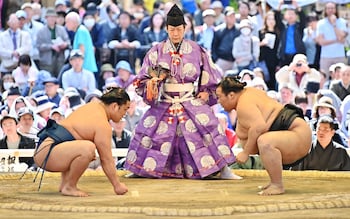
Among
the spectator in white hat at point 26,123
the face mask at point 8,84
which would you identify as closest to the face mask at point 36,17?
the face mask at point 8,84

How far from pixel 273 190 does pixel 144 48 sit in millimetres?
5026

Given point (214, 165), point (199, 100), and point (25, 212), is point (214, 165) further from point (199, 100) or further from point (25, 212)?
point (25, 212)

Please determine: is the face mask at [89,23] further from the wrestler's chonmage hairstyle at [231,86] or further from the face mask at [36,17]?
the wrestler's chonmage hairstyle at [231,86]

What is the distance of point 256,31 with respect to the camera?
1092 cm

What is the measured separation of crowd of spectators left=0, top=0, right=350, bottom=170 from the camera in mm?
9875

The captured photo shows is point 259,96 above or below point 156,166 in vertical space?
above

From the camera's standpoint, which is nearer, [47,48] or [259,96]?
[259,96]

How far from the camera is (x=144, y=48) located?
1101cm

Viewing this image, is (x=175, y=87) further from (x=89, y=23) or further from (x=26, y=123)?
Result: (x=89, y=23)

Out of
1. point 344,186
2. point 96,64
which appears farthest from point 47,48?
point 344,186

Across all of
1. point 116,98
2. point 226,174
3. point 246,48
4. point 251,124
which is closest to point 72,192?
point 116,98

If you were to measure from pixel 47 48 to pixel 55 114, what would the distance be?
225 centimetres

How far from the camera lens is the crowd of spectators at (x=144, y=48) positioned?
9875 millimetres

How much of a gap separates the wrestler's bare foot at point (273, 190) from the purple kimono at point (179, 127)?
842mm
